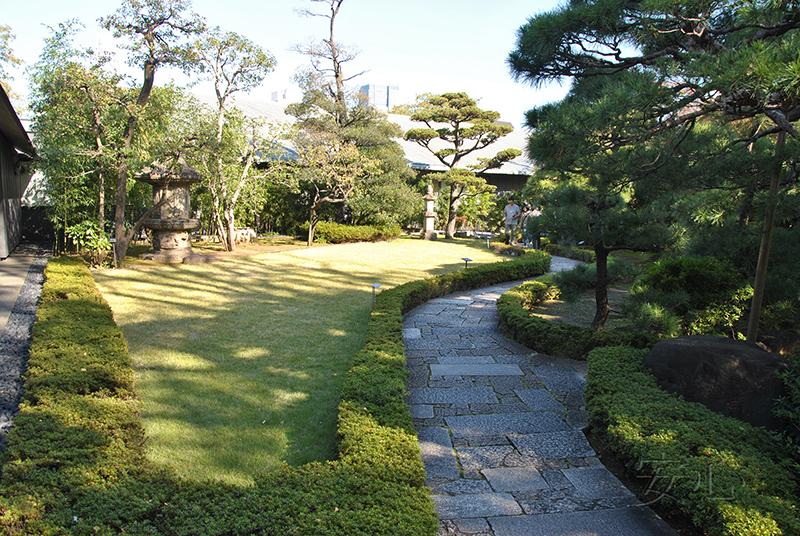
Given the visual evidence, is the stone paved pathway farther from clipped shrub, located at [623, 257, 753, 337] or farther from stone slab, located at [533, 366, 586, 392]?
clipped shrub, located at [623, 257, 753, 337]

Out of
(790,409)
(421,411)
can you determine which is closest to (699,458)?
(790,409)

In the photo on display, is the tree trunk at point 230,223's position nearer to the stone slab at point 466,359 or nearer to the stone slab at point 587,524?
the stone slab at point 466,359

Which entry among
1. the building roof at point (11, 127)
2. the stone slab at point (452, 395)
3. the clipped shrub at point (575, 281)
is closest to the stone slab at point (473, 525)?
the stone slab at point (452, 395)

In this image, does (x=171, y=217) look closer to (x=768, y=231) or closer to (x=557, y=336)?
(x=557, y=336)

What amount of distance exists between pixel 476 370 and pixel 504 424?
115 centimetres

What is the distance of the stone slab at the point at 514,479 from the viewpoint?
281 centimetres

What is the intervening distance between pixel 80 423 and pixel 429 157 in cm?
2207

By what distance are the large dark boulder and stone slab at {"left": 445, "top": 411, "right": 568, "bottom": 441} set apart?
2.61 ft

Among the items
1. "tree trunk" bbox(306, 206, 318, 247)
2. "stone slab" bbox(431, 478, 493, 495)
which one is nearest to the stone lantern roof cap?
"tree trunk" bbox(306, 206, 318, 247)

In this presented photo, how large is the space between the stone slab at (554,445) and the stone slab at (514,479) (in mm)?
222

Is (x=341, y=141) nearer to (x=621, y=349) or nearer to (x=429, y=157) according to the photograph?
(x=429, y=157)

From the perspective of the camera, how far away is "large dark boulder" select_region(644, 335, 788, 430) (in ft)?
10.1

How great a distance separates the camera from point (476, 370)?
475 cm

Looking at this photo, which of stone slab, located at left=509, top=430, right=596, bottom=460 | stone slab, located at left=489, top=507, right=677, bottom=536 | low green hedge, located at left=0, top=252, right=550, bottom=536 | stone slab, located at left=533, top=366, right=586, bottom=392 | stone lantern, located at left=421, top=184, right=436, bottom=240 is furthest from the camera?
stone lantern, located at left=421, top=184, right=436, bottom=240
